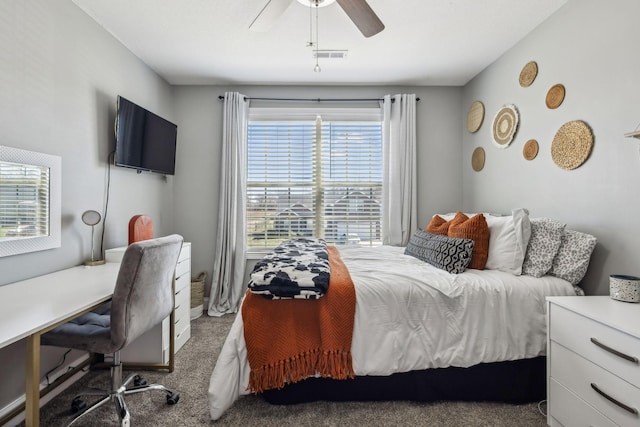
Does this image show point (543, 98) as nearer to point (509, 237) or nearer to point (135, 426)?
point (509, 237)

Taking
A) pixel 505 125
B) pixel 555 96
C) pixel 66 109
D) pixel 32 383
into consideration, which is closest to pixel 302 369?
pixel 32 383

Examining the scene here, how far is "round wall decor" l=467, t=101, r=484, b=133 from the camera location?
10.3 feet

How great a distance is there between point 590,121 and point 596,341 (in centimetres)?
142

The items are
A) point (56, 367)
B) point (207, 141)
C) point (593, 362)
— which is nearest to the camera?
point (593, 362)

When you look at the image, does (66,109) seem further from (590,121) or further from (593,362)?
(590,121)

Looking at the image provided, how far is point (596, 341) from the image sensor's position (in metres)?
1.31

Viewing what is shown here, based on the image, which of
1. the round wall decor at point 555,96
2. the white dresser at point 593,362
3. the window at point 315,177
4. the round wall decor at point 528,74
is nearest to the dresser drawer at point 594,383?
the white dresser at point 593,362

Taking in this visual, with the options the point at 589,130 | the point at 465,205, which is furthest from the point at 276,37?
the point at 465,205

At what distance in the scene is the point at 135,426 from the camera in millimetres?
1583

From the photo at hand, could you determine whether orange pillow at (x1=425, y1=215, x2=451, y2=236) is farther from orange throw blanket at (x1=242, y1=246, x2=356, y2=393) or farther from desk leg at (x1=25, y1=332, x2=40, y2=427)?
desk leg at (x1=25, y1=332, x2=40, y2=427)

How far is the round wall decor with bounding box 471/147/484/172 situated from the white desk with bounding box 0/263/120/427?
3.39m

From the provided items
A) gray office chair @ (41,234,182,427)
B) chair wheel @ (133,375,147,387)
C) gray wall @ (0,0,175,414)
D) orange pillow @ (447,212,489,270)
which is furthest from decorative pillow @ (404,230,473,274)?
gray wall @ (0,0,175,414)

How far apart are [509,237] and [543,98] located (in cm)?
119

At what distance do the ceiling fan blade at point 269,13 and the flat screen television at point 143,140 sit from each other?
1.29 m
